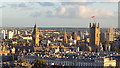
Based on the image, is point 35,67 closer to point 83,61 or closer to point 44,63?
point 44,63

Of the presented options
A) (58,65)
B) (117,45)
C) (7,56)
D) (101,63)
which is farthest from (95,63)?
(117,45)

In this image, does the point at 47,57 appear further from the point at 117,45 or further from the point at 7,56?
the point at 117,45

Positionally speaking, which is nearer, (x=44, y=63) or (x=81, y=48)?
(x=44, y=63)

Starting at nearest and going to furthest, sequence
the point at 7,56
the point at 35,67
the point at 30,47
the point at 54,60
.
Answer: the point at 35,67 → the point at 54,60 → the point at 7,56 → the point at 30,47

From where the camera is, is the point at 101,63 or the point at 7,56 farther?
the point at 7,56

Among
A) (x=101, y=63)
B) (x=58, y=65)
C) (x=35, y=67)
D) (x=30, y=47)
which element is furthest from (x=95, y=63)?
(x=30, y=47)

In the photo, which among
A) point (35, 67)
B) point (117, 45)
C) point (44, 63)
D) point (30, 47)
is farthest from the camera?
point (117, 45)

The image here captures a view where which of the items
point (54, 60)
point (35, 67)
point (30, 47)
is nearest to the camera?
point (35, 67)

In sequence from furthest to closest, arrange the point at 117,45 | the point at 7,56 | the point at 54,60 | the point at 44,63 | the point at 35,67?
the point at 117,45, the point at 7,56, the point at 54,60, the point at 44,63, the point at 35,67

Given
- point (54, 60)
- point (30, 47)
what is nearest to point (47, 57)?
point (54, 60)
